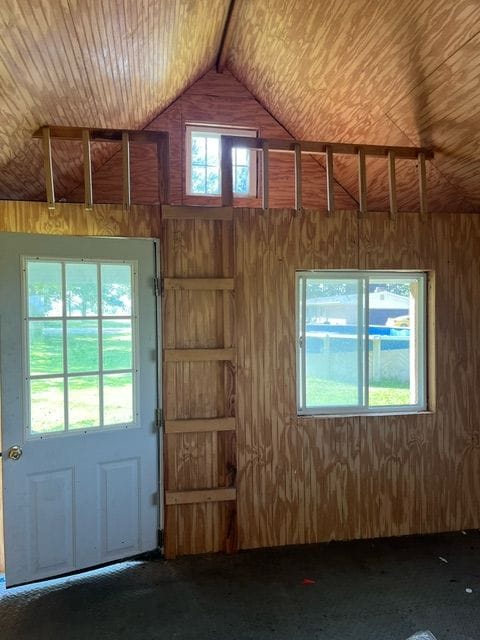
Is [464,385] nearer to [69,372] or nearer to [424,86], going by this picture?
[424,86]

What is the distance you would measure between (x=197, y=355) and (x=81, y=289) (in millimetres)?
791

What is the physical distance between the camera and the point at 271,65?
341 cm

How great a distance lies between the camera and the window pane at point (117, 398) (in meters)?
2.44

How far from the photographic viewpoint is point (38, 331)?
7.52 feet

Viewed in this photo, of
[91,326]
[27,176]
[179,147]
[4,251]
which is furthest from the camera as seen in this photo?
[179,147]

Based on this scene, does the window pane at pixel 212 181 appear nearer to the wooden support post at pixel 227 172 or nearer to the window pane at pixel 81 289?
the wooden support post at pixel 227 172

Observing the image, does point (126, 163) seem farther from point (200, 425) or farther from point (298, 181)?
point (200, 425)

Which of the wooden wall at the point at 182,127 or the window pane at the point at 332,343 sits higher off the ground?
the wooden wall at the point at 182,127

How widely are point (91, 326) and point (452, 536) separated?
2.78 m

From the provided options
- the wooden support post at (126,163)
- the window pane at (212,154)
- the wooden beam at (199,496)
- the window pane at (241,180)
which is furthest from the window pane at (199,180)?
the wooden beam at (199,496)

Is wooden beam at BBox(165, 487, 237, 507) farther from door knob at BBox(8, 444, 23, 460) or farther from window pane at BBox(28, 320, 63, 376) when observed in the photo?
window pane at BBox(28, 320, 63, 376)

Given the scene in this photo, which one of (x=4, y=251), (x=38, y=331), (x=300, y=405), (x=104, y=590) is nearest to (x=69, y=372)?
(x=38, y=331)

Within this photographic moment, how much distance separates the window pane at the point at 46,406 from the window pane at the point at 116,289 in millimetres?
496

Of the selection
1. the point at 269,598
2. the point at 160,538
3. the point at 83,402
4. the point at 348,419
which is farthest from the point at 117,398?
the point at 348,419
